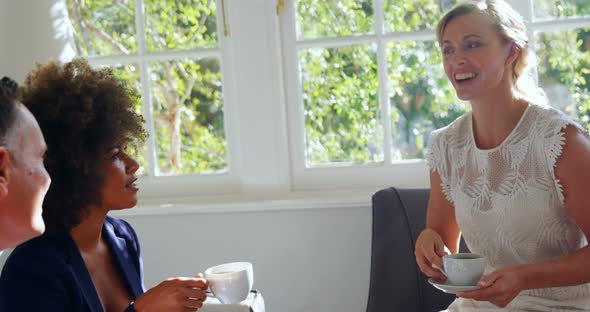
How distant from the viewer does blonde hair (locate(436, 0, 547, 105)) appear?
188cm

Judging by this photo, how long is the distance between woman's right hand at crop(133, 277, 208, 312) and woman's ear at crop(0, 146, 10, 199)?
1.96 ft

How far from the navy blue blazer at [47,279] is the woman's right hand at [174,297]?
116 millimetres

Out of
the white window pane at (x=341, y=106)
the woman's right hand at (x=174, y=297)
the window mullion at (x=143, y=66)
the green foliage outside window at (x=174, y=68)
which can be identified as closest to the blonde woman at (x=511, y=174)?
the woman's right hand at (x=174, y=297)

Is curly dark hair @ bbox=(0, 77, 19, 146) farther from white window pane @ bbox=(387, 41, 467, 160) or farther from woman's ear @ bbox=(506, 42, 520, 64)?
white window pane @ bbox=(387, 41, 467, 160)

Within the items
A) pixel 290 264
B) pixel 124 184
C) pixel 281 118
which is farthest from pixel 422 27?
pixel 124 184

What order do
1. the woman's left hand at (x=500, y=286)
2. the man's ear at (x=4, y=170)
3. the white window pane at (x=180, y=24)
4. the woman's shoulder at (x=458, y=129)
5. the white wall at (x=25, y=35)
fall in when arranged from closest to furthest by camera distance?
the man's ear at (x=4, y=170) < the woman's left hand at (x=500, y=286) < the woman's shoulder at (x=458, y=129) < the white wall at (x=25, y=35) < the white window pane at (x=180, y=24)

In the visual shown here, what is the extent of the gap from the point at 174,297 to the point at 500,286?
73 centimetres

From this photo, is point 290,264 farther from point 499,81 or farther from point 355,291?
point 499,81

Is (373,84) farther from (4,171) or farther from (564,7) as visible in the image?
(4,171)

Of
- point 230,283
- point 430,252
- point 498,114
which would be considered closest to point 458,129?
point 498,114

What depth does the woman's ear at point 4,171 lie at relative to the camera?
3.08 feet

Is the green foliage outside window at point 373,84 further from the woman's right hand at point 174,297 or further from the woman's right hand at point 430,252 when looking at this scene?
the woman's right hand at point 174,297

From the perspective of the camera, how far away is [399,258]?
222 centimetres

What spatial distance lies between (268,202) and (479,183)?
922mm
